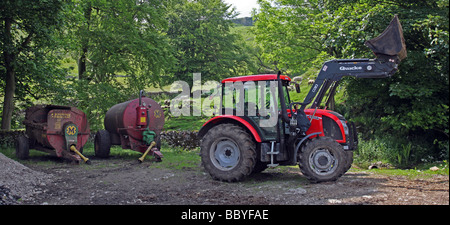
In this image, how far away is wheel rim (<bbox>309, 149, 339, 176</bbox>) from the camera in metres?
8.48

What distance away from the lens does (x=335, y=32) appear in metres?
14.6

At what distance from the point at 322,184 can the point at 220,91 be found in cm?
334

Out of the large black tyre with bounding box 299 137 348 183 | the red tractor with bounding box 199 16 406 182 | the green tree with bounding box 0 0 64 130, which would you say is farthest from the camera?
the green tree with bounding box 0 0 64 130

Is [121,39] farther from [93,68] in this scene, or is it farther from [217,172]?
[217,172]

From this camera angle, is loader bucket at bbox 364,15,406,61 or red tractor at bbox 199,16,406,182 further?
red tractor at bbox 199,16,406,182

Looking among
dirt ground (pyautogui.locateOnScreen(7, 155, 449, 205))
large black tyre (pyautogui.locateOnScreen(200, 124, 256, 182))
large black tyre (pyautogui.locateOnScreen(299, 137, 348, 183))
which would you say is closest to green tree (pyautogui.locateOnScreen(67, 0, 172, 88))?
dirt ground (pyautogui.locateOnScreen(7, 155, 449, 205))

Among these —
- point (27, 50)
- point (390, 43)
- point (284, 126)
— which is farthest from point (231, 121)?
point (27, 50)

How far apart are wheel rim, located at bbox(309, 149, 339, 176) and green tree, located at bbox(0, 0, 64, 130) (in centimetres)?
1095

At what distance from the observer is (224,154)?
9.44 metres

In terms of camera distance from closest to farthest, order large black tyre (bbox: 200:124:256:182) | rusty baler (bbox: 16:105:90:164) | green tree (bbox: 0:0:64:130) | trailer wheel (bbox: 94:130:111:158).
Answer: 1. large black tyre (bbox: 200:124:256:182)
2. rusty baler (bbox: 16:105:90:164)
3. green tree (bbox: 0:0:64:130)
4. trailer wheel (bbox: 94:130:111:158)

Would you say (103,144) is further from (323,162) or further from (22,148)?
(323,162)

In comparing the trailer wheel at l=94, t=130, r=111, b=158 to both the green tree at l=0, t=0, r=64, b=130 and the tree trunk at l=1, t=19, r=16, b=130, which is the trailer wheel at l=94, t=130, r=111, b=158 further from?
the tree trunk at l=1, t=19, r=16, b=130

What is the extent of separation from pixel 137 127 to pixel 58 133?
8.86ft

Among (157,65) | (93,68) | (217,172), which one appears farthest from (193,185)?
(93,68)
